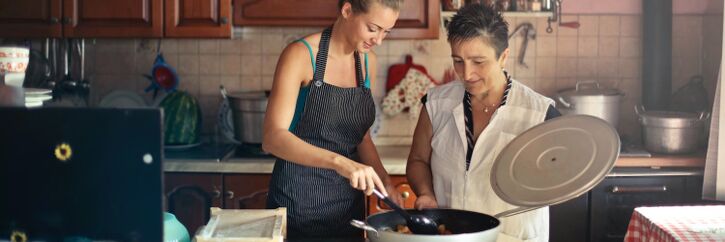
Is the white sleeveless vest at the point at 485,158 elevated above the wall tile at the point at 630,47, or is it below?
below

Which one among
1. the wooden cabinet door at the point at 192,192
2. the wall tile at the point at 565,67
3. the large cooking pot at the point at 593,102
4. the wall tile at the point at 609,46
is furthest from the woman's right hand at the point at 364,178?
the wall tile at the point at 609,46

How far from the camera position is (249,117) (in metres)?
3.72

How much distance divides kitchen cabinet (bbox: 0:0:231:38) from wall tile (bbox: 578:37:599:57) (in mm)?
Answer: 1644

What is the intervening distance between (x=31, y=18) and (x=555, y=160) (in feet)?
8.39

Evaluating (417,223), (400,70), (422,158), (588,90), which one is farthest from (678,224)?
(400,70)

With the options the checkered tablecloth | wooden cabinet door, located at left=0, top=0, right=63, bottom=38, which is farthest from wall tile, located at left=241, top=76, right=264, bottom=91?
the checkered tablecloth

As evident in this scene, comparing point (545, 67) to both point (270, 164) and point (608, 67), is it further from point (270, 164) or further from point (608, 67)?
point (270, 164)

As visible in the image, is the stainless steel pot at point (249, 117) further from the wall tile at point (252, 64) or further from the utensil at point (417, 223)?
the utensil at point (417, 223)

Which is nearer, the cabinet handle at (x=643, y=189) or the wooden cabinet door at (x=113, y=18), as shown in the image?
the cabinet handle at (x=643, y=189)

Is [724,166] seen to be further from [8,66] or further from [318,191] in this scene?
[8,66]

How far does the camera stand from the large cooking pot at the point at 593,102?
147 inches

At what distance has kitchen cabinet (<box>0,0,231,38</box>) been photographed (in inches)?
145

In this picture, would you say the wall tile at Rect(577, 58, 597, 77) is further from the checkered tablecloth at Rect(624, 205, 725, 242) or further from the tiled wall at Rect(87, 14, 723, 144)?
the checkered tablecloth at Rect(624, 205, 725, 242)

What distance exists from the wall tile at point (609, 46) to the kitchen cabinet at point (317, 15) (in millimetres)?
884
